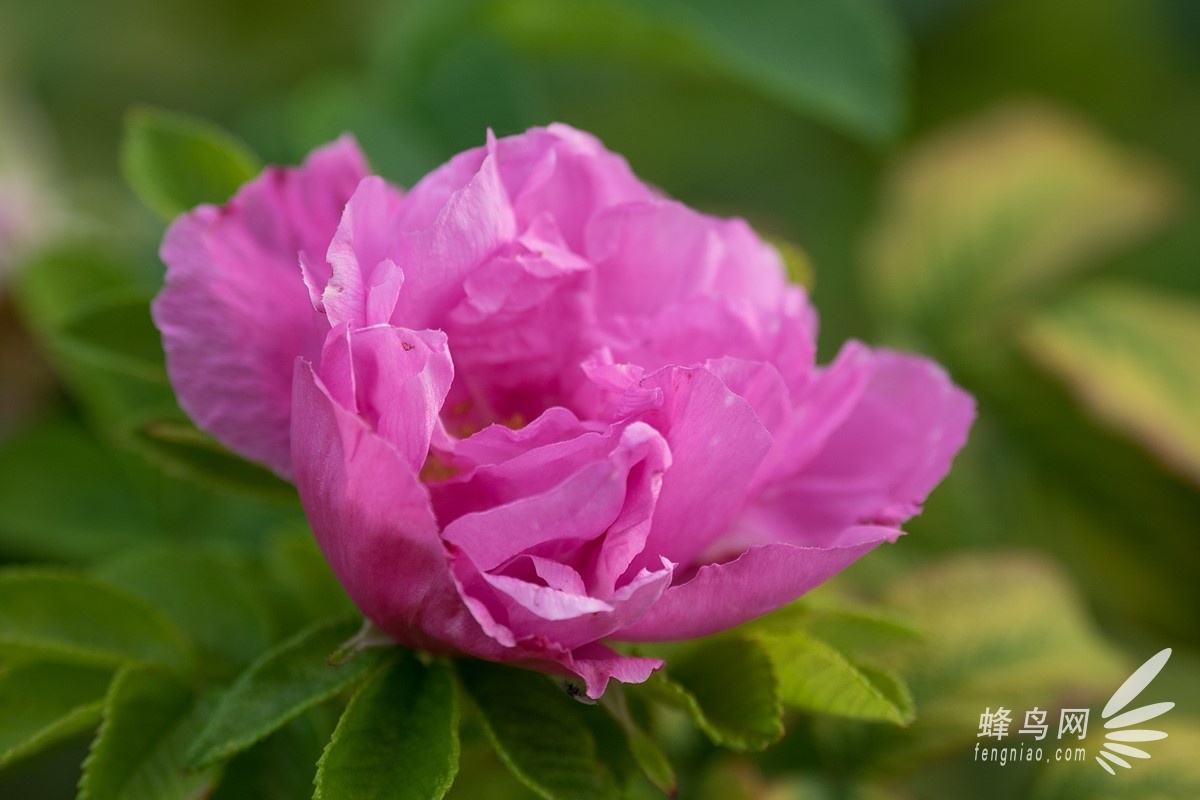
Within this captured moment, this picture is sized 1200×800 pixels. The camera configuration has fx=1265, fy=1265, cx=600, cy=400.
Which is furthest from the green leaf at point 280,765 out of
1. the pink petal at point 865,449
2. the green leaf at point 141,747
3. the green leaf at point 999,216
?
the green leaf at point 999,216

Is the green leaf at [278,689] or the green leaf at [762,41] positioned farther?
the green leaf at [762,41]

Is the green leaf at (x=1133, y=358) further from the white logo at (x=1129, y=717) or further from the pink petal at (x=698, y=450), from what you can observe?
the pink petal at (x=698, y=450)

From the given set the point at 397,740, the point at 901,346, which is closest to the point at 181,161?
the point at 397,740

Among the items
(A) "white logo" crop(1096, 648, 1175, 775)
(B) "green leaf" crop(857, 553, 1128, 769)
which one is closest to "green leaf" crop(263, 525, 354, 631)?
(B) "green leaf" crop(857, 553, 1128, 769)

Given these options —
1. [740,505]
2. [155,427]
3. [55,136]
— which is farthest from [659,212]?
[55,136]

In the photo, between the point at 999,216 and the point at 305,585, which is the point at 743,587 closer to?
the point at 305,585

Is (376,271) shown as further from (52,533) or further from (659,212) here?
(52,533)

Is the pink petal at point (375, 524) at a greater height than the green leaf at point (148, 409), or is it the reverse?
the pink petal at point (375, 524)
